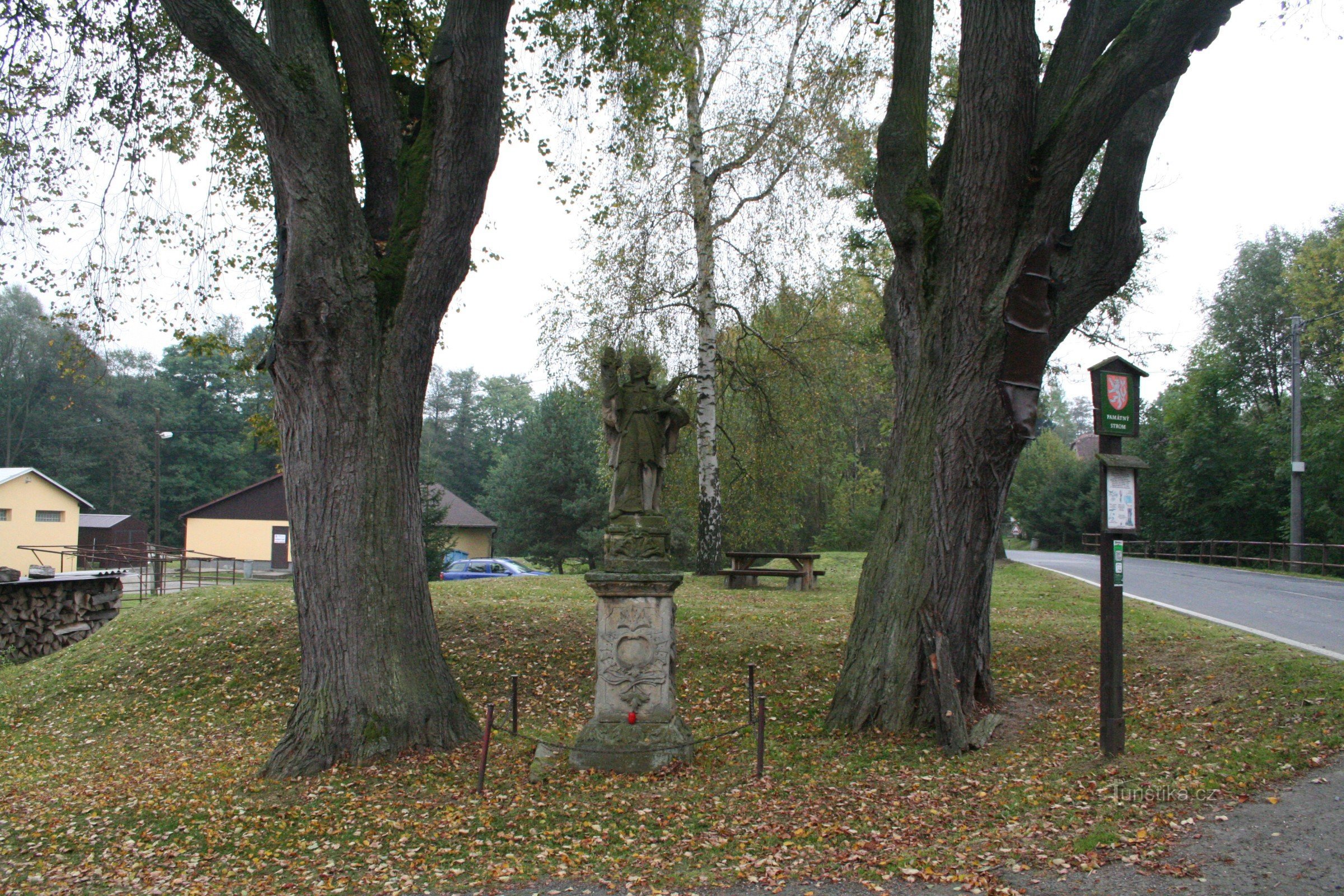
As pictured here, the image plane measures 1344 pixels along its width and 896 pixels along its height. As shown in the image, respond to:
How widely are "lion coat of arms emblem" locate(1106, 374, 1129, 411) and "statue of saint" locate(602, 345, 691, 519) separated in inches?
121

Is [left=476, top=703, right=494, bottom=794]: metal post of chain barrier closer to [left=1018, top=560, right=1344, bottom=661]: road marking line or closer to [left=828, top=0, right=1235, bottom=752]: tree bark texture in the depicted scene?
[left=828, top=0, right=1235, bottom=752]: tree bark texture

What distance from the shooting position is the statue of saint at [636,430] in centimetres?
709

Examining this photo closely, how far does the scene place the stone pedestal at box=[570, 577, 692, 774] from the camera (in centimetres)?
677

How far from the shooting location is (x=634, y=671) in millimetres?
6844

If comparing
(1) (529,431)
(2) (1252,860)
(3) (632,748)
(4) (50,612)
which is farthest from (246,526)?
(2) (1252,860)

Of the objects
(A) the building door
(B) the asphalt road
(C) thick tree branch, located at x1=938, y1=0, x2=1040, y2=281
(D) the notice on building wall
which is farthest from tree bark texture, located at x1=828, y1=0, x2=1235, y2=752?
(A) the building door

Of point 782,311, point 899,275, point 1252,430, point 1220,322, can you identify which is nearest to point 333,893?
point 899,275

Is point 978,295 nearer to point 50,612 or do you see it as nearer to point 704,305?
point 704,305

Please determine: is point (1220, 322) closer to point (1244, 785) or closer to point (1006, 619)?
point (1006, 619)

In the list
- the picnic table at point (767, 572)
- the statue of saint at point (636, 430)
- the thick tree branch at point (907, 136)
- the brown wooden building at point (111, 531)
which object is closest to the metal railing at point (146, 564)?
the brown wooden building at point (111, 531)

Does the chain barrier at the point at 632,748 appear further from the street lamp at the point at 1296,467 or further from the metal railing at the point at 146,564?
the street lamp at the point at 1296,467

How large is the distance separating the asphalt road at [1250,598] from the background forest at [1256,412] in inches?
254

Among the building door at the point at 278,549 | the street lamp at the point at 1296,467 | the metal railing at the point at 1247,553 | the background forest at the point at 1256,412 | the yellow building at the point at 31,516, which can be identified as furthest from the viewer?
the building door at the point at 278,549

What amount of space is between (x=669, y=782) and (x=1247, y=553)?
3076cm
